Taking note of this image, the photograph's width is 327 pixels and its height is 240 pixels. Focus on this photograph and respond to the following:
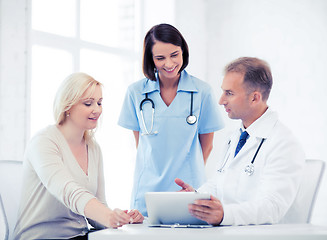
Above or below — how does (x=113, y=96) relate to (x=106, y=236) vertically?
above

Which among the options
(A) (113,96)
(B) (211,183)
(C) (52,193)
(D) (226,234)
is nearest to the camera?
(D) (226,234)

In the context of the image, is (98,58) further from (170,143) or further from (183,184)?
(183,184)

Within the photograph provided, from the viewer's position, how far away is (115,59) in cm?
392

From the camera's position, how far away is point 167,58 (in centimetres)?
208

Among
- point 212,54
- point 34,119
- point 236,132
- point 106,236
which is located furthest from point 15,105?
point 212,54

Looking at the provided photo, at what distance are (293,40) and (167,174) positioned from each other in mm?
2242

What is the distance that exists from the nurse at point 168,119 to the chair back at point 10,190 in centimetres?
62

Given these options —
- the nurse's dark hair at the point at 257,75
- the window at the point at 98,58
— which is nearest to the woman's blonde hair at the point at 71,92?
the nurse's dark hair at the point at 257,75

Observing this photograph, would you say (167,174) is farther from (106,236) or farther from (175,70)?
(106,236)

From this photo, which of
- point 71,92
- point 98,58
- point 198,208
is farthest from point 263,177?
point 98,58

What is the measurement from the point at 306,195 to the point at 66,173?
82cm

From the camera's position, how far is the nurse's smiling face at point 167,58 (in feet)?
6.82

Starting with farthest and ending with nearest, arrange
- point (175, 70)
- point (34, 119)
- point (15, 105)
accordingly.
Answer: point (34, 119) → point (15, 105) → point (175, 70)

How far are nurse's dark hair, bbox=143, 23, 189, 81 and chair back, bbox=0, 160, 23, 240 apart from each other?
29.9 inches
